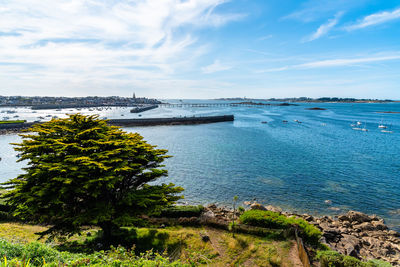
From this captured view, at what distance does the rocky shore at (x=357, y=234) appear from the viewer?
739 inches

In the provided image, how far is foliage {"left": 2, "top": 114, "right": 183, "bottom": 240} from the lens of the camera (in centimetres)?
1414

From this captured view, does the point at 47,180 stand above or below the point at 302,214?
above

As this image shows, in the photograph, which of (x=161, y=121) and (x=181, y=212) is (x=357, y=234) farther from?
(x=161, y=121)

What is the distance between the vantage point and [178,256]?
50.6 feet

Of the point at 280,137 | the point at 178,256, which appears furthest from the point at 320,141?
the point at 178,256

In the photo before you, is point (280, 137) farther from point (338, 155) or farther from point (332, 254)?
point (332, 254)

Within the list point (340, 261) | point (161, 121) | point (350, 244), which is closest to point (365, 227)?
point (350, 244)

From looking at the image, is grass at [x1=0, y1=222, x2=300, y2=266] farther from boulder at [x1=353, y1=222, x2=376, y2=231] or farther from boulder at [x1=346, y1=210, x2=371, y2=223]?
boulder at [x1=346, y1=210, x2=371, y2=223]

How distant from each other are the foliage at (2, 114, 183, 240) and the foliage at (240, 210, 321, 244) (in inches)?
311

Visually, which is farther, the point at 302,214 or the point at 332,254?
the point at 302,214

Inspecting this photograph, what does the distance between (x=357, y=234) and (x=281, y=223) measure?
1000 centimetres

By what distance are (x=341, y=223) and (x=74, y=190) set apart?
1062 inches

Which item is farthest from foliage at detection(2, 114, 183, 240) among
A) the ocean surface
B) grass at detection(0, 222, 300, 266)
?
the ocean surface

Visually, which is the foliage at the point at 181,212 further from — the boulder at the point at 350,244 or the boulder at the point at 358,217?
the boulder at the point at 358,217
